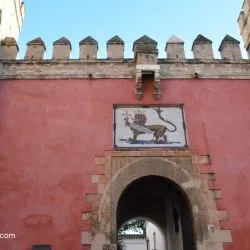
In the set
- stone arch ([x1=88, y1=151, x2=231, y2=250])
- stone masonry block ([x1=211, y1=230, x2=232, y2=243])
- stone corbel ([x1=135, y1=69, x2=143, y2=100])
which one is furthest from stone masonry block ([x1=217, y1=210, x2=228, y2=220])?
stone corbel ([x1=135, y1=69, x2=143, y2=100])

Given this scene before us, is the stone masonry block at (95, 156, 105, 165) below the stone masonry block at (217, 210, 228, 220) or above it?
above

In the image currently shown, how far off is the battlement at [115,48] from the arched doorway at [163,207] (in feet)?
7.63

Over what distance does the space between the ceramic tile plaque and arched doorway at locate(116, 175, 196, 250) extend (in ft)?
1.97

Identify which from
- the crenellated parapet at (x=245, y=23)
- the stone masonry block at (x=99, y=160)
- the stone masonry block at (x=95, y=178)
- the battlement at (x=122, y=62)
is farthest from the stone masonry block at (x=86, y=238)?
the crenellated parapet at (x=245, y=23)

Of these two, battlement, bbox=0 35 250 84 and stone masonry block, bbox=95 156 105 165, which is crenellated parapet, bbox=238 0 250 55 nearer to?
battlement, bbox=0 35 250 84

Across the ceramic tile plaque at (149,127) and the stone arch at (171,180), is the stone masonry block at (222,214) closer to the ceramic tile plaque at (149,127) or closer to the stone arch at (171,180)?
the stone arch at (171,180)

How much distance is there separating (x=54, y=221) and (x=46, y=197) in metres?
0.38

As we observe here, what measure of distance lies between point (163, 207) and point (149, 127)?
3.24 meters

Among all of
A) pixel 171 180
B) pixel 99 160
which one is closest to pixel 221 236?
pixel 171 180

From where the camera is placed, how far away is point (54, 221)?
15.8ft

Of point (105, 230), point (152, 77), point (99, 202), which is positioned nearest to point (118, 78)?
point (152, 77)

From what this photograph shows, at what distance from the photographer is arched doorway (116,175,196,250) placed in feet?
17.4

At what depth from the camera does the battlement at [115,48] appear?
6.18 metres

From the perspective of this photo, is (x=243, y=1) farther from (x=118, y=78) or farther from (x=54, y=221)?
(x=54, y=221)
